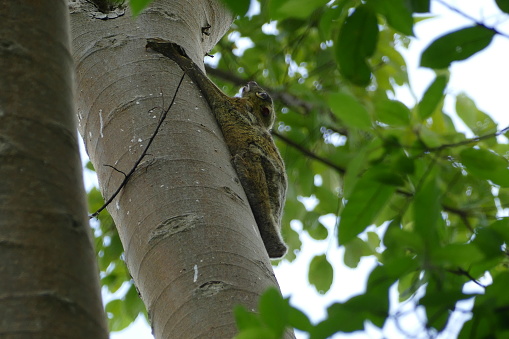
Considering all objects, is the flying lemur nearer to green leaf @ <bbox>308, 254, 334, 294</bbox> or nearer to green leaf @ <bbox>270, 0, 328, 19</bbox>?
green leaf @ <bbox>308, 254, 334, 294</bbox>

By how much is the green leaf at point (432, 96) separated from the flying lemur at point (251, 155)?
3.73 feet

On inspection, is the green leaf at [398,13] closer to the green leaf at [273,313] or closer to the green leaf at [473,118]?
the green leaf at [273,313]

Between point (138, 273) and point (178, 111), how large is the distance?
0.58m

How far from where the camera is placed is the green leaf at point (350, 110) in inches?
49.4

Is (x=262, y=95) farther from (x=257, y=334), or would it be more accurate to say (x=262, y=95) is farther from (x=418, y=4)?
(x=257, y=334)

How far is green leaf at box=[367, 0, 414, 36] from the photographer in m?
1.15

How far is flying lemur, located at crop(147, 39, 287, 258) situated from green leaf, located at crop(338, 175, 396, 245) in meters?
1.11

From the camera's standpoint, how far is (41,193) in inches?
39.7

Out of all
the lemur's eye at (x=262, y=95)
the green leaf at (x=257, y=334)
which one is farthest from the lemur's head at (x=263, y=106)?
the green leaf at (x=257, y=334)

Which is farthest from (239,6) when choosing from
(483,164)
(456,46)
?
(483,164)

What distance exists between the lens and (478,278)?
137 centimetres

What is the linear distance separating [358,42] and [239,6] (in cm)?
28

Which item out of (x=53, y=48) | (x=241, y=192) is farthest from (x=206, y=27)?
(x=53, y=48)

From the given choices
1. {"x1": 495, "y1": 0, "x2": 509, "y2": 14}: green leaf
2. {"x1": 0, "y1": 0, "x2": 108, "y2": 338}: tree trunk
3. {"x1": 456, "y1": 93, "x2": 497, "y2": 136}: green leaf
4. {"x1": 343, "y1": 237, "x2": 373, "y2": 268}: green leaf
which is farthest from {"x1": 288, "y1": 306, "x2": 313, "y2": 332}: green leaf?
{"x1": 343, "y1": 237, "x2": 373, "y2": 268}: green leaf
